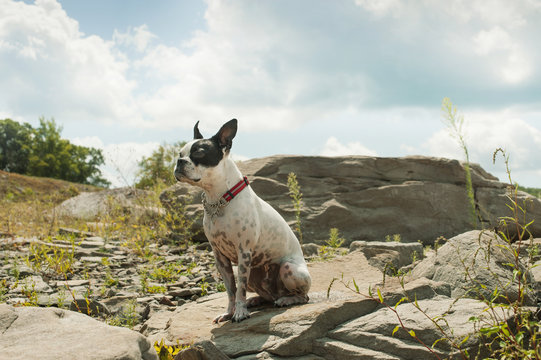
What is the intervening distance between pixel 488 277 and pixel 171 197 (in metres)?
7.06

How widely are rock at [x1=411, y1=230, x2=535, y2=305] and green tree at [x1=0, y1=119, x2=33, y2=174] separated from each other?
43.7 m

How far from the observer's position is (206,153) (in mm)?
4238

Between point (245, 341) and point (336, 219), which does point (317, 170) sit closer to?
point (336, 219)

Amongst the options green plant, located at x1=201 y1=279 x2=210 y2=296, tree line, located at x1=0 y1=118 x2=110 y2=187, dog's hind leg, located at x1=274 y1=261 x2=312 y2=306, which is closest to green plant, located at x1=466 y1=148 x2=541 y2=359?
dog's hind leg, located at x1=274 y1=261 x2=312 y2=306

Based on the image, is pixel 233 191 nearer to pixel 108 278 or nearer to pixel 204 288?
pixel 204 288

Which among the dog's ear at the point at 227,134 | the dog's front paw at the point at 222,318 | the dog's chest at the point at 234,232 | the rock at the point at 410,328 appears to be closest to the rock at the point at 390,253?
the rock at the point at 410,328

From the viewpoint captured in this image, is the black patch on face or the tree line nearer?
the black patch on face

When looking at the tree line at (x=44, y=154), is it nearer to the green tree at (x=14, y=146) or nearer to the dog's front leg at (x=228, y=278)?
the green tree at (x=14, y=146)

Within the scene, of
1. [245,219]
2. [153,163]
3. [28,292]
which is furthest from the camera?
[153,163]

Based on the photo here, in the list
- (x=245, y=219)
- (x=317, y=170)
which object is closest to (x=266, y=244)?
(x=245, y=219)

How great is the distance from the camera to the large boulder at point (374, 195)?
10531mm

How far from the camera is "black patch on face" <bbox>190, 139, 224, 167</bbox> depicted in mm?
4227

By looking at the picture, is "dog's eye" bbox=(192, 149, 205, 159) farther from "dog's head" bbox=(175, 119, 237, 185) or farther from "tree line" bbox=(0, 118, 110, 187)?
"tree line" bbox=(0, 118, 110, 187)

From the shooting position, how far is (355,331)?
12.6 ft
